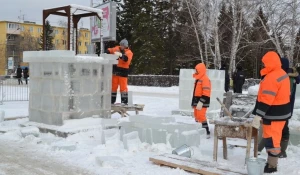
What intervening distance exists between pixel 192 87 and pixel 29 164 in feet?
23.1

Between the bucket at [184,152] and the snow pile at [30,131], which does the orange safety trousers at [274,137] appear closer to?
the bucket at [184,152]

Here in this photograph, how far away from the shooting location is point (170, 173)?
5.30m

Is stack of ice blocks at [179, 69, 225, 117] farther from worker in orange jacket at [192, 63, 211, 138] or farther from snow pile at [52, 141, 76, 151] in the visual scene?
snow pile at [52, 141, 76, 151]

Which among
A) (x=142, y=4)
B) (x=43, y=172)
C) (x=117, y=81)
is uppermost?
(x=142, y=4)

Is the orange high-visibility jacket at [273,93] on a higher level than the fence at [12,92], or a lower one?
higher

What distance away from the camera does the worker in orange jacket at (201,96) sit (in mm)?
8172

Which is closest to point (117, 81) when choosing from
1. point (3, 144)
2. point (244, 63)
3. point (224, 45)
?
point (3, 144)

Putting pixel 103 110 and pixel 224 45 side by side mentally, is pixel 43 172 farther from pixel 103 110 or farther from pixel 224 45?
pixel 224 45

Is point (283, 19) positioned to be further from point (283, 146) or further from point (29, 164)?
point (29, 164)

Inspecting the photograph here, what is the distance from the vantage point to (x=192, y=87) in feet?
39.2

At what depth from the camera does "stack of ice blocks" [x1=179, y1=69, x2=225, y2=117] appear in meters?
11.9

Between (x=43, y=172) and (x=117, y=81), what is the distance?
16.1 feet

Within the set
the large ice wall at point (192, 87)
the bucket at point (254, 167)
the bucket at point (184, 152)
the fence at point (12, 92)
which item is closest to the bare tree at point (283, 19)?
the large ice wall at point (192, 87)

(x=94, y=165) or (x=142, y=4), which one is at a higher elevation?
(x=142, y=4)
